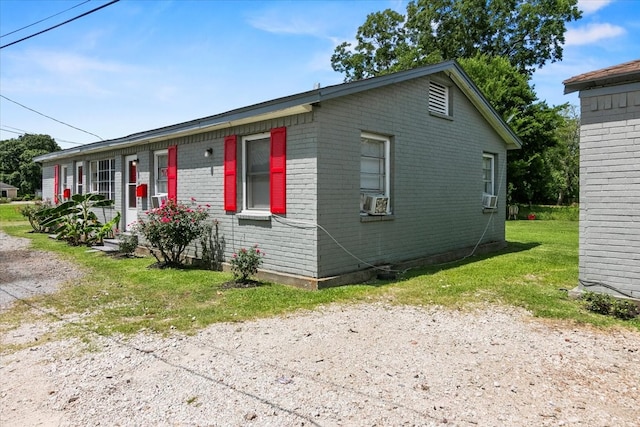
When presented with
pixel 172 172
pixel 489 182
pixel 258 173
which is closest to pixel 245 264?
pixel 258 173

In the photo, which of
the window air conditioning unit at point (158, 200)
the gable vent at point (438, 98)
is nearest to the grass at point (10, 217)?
the window air conditioning unit at point (158, 200)

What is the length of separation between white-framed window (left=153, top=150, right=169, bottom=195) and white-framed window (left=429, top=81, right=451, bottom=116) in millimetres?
6642

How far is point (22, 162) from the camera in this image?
76.6 meters

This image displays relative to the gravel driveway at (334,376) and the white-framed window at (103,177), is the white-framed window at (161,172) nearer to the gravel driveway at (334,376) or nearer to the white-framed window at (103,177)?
the white-framed window at (103,177)

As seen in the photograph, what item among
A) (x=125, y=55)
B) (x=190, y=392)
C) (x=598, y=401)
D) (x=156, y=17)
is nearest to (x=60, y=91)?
(x=125, y=55)

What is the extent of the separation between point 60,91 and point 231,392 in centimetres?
1843

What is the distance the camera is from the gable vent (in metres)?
9.91

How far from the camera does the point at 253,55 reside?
12711mm

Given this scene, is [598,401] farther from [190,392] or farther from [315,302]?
[315,302]

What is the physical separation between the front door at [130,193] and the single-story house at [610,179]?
35.7ft

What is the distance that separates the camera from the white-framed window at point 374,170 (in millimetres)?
8070

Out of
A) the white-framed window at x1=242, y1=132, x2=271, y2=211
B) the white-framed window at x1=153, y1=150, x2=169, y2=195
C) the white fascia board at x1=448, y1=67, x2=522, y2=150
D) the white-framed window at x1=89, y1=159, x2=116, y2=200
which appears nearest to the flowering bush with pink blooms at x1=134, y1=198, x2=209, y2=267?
the white-framed window at x1=242, y1=132, x2=271, y2=211

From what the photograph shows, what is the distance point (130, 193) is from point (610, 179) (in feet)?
38.2

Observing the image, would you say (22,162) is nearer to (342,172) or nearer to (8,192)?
(8,192)
